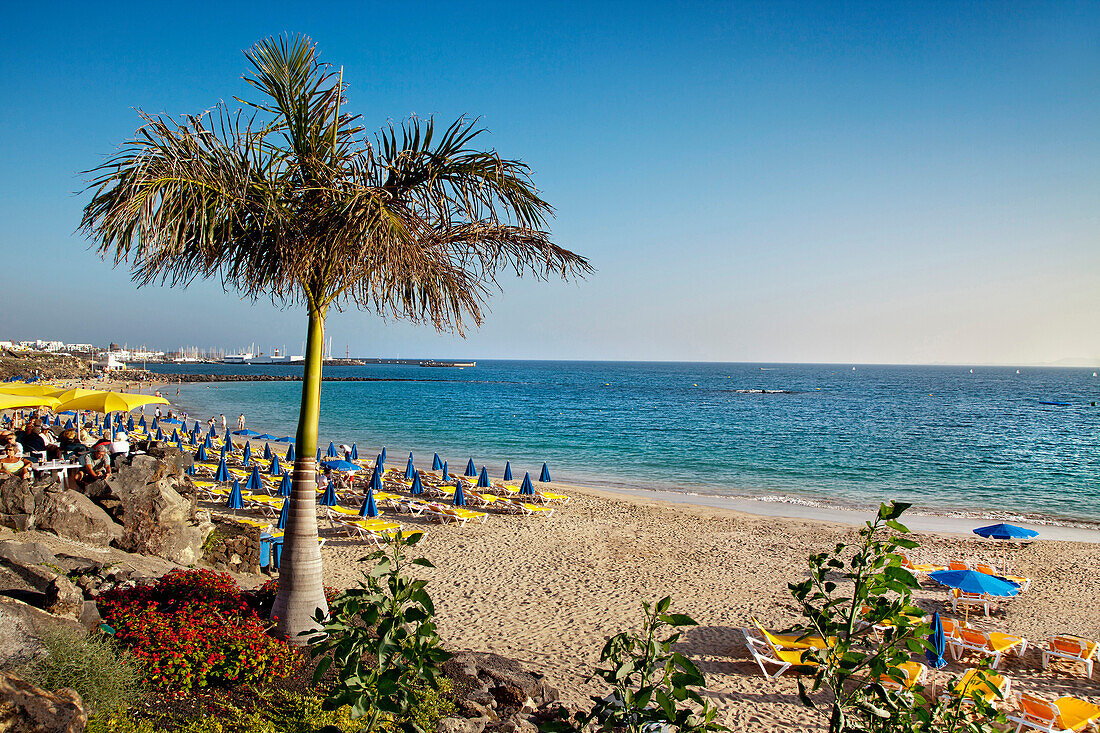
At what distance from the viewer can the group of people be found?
975cm

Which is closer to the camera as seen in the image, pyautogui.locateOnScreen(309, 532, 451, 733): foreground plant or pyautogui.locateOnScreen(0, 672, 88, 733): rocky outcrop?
pyautogui.locateOnScreen(309, 532, 451, 733): foreground plant

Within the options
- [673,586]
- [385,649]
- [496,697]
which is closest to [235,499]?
[673,586]

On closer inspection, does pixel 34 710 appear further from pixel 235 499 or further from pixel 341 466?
pixel 341 466

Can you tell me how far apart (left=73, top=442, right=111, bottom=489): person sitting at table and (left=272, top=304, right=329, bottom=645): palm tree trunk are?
18.9 ft

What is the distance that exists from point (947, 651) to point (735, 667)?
2997 millimetres

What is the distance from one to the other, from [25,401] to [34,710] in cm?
1254

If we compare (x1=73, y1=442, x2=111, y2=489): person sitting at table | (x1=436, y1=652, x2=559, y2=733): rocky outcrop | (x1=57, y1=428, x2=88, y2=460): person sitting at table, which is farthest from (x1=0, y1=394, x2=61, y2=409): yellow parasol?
(x1=436, y1=652, x2=559, y2=733): rocky outcrop

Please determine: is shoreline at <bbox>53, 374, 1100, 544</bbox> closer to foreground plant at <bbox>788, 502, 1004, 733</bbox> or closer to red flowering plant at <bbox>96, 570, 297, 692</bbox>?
red flowering plant at <bbox>96, 570, 297, 692</bbox>

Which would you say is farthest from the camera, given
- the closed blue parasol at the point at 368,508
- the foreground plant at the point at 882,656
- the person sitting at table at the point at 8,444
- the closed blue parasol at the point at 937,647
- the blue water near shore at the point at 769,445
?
the blue water near shore at the point at 769,445

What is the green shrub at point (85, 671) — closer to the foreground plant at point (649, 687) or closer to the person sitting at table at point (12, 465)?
the foreground plant at point (649, 687)

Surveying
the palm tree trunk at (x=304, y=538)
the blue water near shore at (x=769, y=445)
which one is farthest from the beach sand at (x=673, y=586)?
the blue water near shore at (x=769, y=445)

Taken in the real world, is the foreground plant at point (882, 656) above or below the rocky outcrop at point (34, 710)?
above

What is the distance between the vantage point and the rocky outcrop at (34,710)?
310cm

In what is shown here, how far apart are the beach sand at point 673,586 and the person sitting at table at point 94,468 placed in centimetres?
395
